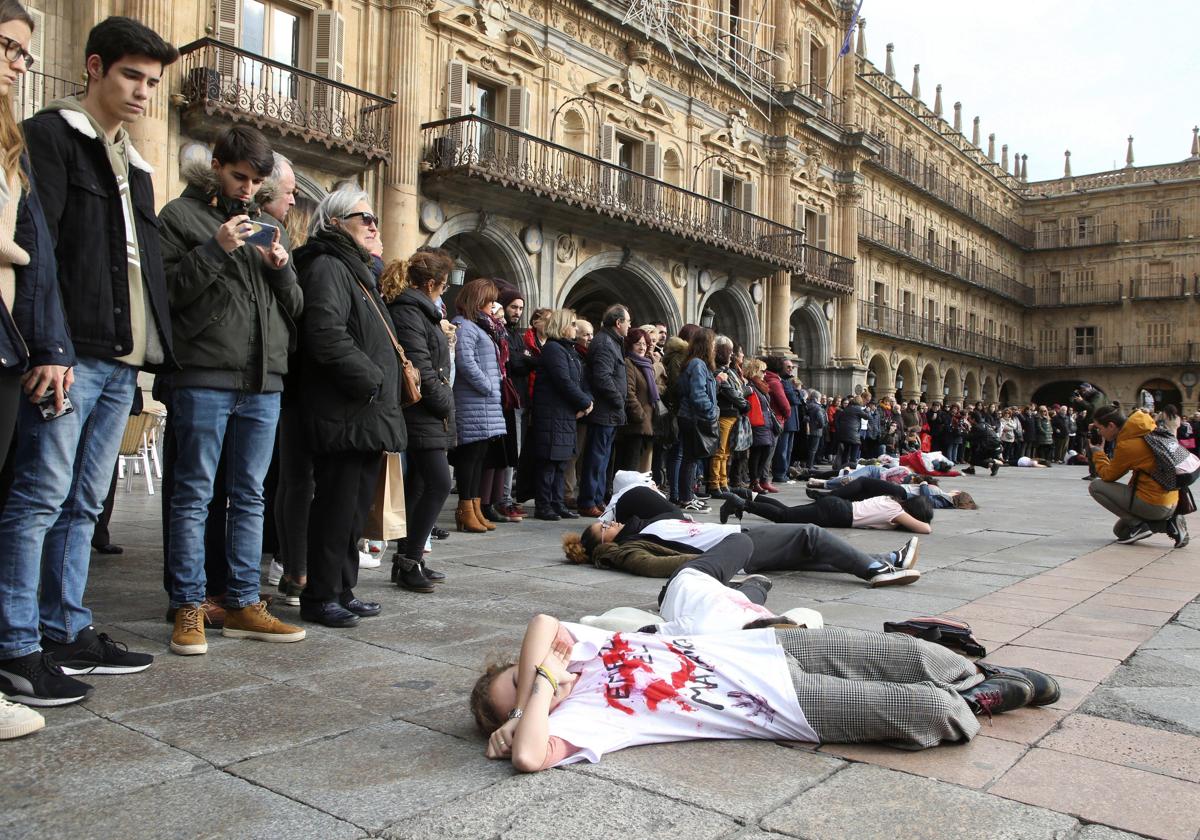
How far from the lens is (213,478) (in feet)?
11.6

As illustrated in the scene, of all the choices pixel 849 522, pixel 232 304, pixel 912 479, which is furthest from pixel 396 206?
pixel 232 304

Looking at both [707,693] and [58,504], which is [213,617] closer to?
[58,504]

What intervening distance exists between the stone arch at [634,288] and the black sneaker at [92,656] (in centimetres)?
1651

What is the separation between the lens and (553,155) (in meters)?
17.6

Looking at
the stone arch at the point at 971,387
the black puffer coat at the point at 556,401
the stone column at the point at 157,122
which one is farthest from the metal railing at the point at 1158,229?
the black puffer coat at the point at 556,401

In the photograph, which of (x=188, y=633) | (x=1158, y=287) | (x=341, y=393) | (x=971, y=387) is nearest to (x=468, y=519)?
(x=341, y=393)

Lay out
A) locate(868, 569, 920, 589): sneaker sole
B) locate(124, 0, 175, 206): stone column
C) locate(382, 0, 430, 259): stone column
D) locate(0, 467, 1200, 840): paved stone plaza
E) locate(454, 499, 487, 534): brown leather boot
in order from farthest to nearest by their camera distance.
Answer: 1. locate(382, 0, 430, 259): stone column
2. locate(124, 0, 175, 206): stone column
3. locate(454, 499, 487, 534): brown leather boot
4. locate(868, 569, 920, 589): sneaker sole
5. locate(0, 467, 1200, 840): paved stone plaza

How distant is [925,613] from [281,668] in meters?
2.79

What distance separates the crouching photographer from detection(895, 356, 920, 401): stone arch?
28.6m

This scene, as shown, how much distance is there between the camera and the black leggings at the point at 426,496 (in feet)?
15.2

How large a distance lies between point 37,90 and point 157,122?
4.21 ft

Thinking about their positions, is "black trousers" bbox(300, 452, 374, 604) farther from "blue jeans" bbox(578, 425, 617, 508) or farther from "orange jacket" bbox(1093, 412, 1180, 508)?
"orange jacket" bbox(1093, 412, 1180, 508)

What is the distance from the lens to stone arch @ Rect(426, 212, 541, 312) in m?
16.5

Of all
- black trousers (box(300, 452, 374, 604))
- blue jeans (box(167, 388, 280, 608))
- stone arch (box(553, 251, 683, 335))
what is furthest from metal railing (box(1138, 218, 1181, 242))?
blue jeans (box(167, 388, 280, 608))
